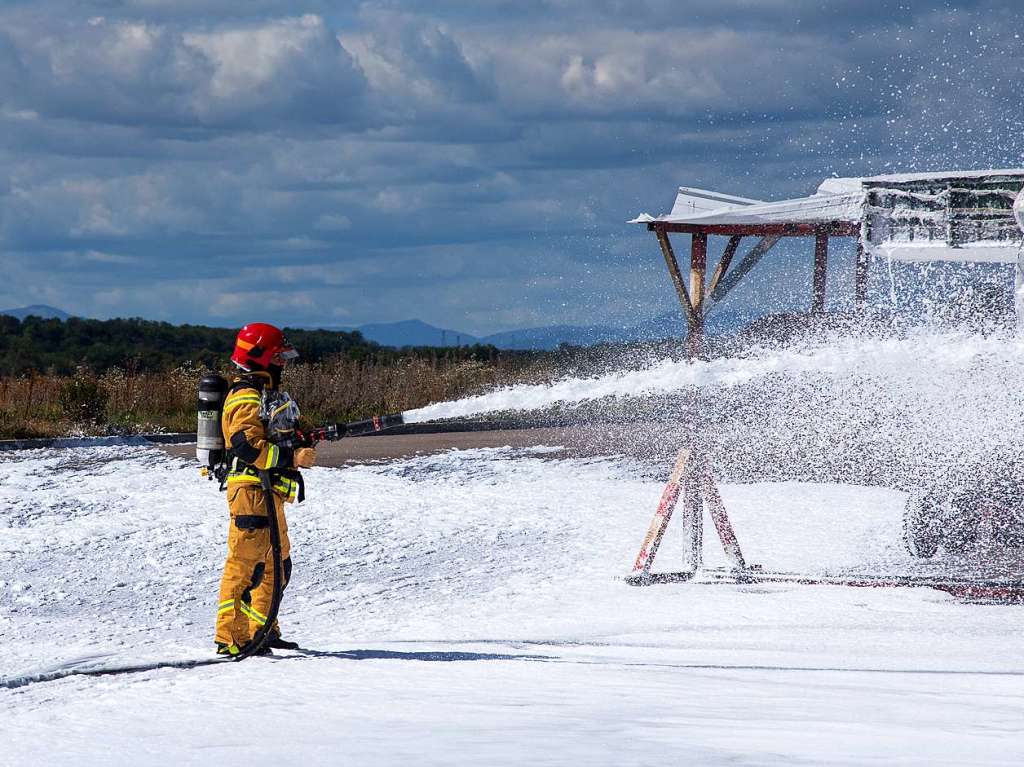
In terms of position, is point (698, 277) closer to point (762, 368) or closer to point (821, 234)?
point (821, 234)

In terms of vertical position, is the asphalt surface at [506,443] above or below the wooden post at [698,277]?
below

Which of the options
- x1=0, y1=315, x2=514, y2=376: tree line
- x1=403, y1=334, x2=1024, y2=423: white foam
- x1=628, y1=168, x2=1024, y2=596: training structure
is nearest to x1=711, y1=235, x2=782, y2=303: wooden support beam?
x1=628, y1=168, x2=1024, y2=596: training structure

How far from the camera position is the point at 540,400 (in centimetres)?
806

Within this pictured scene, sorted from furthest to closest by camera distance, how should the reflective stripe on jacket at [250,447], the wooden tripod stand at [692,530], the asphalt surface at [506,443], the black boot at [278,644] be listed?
the asphalt surface at [506,443] → the wooden tripod stand at [692,530] → the black boot at [278,644] → the reflective stripe on jacket at [250,447]

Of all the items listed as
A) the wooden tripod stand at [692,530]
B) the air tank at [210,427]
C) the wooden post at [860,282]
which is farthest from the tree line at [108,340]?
the air tank at [210,427]

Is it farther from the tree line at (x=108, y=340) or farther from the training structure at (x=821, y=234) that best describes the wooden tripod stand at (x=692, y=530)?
the tree line at (x=108, y=340)

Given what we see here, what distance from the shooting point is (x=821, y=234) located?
1530 centimetres

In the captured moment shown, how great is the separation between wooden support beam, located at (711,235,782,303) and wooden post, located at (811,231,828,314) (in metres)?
0.55

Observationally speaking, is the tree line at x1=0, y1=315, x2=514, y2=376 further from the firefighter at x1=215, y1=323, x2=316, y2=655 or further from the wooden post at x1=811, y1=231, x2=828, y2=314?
the firefighter at x1=215, y1=323, x2=316, y2=655

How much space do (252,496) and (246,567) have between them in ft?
1.15

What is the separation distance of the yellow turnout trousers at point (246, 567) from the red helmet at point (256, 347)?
0.63 metres

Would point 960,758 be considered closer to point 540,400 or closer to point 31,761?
point 31,761

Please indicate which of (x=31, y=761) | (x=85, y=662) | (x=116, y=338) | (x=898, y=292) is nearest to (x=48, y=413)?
(x=898, y=292)

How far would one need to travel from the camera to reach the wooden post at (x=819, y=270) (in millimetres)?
16141
